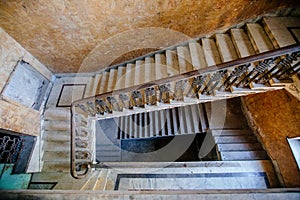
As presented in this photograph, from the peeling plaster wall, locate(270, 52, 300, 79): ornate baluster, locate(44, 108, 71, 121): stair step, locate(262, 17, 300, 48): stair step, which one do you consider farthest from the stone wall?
the peeling plaster wall

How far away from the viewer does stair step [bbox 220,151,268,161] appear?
108 inches

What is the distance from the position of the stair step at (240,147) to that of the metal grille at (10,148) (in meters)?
3.63

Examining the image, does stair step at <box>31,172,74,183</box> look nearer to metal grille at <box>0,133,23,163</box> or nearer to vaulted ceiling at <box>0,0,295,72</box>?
metal grille at <box>0,133,23,163</box>

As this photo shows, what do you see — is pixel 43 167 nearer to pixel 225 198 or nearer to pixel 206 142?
pixel 225 198

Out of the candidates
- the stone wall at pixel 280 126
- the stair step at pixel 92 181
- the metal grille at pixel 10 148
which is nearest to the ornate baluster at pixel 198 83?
the stone wall at pixel 280 126

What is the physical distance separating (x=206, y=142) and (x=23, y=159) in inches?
149

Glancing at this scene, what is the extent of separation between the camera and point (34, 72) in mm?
2807

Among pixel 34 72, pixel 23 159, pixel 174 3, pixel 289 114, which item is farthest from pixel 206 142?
pixel 34 72

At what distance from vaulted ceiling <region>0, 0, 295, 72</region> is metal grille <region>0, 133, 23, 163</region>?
4.74 feet

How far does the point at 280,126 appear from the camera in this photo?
7.74ft

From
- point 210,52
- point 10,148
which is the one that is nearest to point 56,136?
point 10,148

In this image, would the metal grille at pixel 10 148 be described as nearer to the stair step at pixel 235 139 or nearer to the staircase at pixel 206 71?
the staircase at pixel 206 71

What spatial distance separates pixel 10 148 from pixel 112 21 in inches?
101

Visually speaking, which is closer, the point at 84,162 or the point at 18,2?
the point at 18,2
